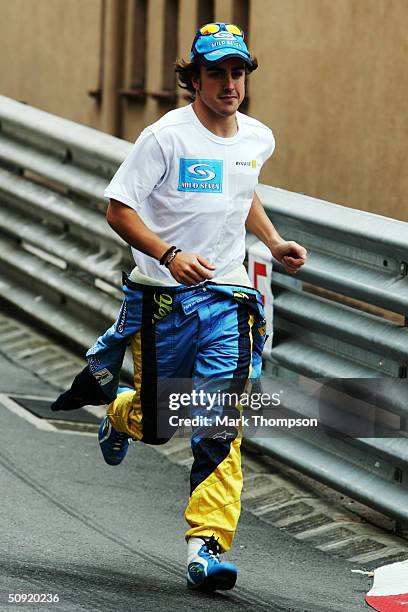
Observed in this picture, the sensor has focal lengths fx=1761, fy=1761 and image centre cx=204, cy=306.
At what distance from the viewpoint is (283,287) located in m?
7.62

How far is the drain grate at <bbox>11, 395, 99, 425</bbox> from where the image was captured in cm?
857

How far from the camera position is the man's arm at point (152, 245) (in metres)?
5.73

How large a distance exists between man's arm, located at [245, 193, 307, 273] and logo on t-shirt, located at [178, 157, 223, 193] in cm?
39

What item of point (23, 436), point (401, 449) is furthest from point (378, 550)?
point (23, 436)

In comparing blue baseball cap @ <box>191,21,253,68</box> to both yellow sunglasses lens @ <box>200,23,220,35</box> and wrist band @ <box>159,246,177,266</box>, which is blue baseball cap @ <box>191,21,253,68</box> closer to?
yellow sunglasses lens @ <box>200,23,220,35</box>

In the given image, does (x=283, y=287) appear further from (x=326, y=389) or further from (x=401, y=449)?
(x=401, y=449)

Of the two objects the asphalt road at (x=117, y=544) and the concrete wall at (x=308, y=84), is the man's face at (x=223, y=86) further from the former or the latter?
the concrete wall at (x=308, y=84)

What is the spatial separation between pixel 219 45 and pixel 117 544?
1.86 metres

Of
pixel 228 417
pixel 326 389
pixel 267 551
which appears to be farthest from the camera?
pixel 326 389

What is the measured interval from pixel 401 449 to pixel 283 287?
1.19m

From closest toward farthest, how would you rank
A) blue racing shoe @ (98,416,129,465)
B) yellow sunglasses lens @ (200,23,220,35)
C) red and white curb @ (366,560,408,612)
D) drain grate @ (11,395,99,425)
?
red and white curb @ (366,560,408,612) → yellow sunglasses lens @ (200,23,220,35) → blue racing shoe @ (98,416,129,465) → drain grate @ (11,395,99,425)

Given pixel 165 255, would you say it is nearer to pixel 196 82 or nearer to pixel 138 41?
pixel 196 82

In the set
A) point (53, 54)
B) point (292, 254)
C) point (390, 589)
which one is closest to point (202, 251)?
point (292, 254)

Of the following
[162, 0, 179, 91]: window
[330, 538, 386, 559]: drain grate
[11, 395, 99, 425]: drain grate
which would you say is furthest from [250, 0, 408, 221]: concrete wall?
[330, 538, 386, 559]: drain grate
